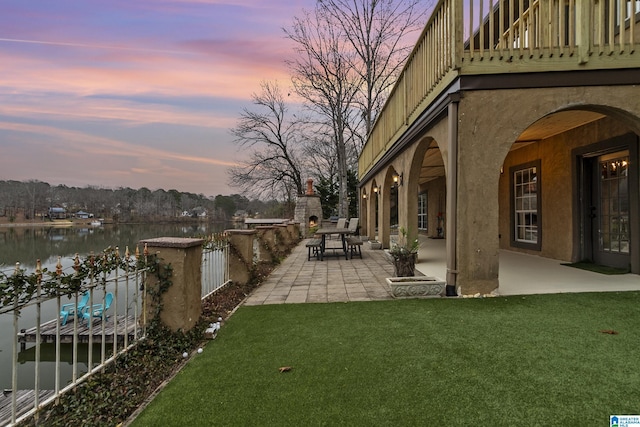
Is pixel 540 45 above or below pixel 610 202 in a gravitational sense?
above

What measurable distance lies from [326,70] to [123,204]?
46.2 meters

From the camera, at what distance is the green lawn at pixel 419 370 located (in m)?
1.97

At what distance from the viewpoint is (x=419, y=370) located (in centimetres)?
249

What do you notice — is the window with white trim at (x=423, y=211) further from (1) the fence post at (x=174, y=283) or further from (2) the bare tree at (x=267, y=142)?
(1) the fence post at (x=174, y=283)

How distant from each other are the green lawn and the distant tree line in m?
28.4

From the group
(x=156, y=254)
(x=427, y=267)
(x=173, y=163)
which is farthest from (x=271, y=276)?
(x=173, y=163)

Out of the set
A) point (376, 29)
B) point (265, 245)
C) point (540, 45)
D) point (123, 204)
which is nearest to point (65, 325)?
point (265, 245)

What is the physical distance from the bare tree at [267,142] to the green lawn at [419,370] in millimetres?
22992

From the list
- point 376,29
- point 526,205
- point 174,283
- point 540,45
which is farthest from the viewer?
point 376,29

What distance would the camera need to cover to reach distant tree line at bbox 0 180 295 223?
133 ft

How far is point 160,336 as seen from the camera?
3.23 metres

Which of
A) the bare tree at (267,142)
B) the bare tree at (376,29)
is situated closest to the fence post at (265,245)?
the bare tree at (376,29)

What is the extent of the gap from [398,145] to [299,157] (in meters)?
23.0

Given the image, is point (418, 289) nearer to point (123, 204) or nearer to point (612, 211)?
point (612, 211)
